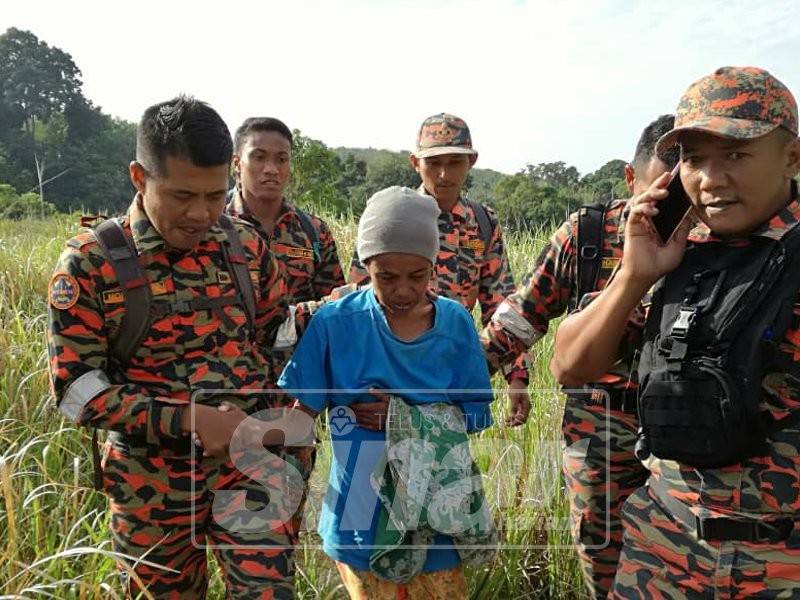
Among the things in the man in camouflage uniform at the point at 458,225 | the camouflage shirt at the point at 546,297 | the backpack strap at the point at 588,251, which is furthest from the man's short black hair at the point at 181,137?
the man in camouflage uniform at the point at 458,225

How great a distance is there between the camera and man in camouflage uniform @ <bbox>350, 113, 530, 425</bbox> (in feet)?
12.3

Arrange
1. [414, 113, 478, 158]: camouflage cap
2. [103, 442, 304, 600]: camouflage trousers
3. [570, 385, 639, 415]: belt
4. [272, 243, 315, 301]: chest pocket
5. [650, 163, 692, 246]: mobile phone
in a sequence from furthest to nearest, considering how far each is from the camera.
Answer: [414, 113, 478, 158]: camouflage cap → [272, 243, 315, 301]: chest pocket → [570, 385, 639, 415]: belt → [103, 442, 304, 600]: camouflage trousers → [650, 163, 692, 246]: mobile phone

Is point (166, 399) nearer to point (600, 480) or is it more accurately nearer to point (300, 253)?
point (600, 480)

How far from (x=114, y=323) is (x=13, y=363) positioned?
85.2 inches

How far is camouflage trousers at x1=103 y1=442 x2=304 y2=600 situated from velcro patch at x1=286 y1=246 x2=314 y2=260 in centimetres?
149


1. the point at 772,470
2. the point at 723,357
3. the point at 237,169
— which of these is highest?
the point at 237,169

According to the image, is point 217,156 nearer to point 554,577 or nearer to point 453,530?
point 453,530

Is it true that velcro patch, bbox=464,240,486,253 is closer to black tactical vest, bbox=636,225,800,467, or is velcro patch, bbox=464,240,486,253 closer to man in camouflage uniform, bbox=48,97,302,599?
man in camouflage uniform, bbox=48,97,302,599

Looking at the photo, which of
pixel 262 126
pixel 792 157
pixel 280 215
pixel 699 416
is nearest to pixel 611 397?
pixel 699 416

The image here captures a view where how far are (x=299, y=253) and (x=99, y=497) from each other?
4.67ft

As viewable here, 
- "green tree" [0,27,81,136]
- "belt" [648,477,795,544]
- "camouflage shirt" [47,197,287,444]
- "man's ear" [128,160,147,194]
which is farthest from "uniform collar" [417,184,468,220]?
"green tree" [0,27,81,136]

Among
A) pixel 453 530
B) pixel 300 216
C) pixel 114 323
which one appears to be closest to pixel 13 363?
pixel 300 216

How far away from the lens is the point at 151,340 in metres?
2.03

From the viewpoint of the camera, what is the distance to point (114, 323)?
1.99m
